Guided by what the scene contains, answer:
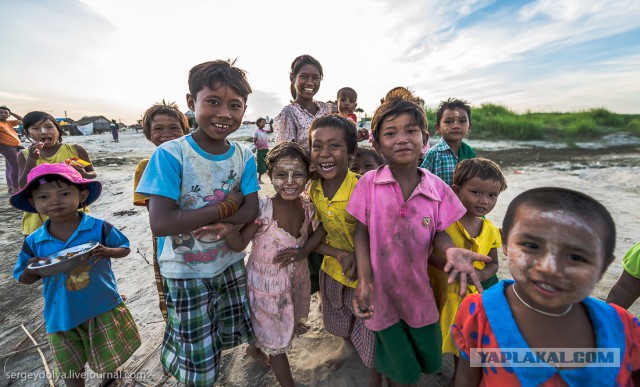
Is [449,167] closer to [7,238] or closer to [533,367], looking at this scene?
[533,367]

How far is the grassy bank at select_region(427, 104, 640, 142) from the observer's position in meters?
18.1

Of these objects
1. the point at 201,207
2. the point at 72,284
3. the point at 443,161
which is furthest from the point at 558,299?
the point at 72,284

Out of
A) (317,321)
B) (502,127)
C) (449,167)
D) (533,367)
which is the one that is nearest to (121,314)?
(317,321)

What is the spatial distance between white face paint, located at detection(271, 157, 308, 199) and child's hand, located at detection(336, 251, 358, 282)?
0.49m

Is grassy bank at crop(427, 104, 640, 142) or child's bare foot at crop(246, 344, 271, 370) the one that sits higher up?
grassy bank at crop(427, 104, 640, 142)

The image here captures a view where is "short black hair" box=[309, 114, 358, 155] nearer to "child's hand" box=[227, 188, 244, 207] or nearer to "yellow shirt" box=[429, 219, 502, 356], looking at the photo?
"child's hand" box=[227, 188, 244, 207]

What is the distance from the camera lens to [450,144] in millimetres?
2975

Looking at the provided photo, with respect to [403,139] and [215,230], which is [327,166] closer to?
[403,139]

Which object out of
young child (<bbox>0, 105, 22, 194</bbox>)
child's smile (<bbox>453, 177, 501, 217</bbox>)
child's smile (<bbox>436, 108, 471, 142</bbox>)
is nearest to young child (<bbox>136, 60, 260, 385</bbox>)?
child's smile (<bbox>453, 177, 501, 217</bbox>)

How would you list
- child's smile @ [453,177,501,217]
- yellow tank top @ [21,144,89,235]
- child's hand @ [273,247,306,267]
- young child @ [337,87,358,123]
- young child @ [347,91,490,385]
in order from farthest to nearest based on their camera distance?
young child @ [337,87,358,123] < yellow tank top @ [21,144,89,235] < child's smile @ [453,177,501,217] < child's hand @ [273,247,306,267] < young child @ [347,91,490,385]

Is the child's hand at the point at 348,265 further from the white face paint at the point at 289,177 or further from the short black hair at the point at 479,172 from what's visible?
the short black hair at the point at 479,172

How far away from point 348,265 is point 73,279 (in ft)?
5.56

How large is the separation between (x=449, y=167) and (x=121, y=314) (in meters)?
3.00

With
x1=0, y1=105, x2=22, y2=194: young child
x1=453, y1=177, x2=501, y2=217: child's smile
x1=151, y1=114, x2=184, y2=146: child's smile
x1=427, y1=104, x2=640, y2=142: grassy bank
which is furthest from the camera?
x1=427, y1=104, x2=640, y2=142: grassy bank
